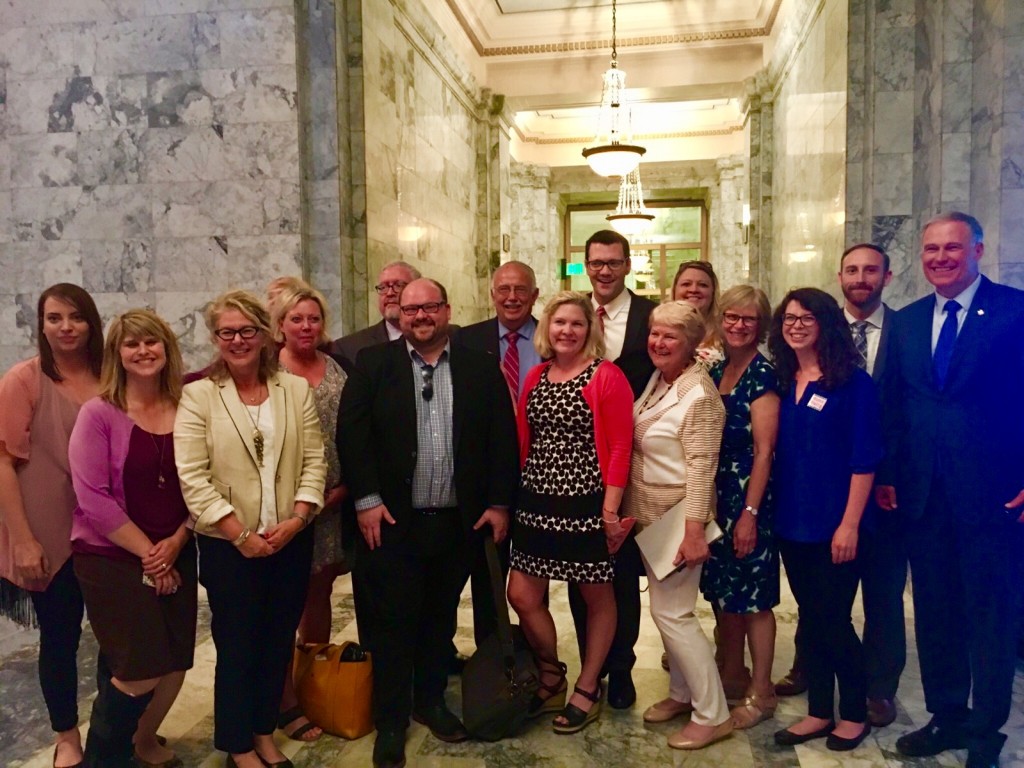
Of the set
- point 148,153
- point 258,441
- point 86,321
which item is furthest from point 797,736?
point 148,153

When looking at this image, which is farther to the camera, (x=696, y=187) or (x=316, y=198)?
(x=696, y=187)

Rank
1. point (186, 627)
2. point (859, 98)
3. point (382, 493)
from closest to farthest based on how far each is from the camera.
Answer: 1. point (186, 627)
2. point (382, 493)
3. point (859, 98)

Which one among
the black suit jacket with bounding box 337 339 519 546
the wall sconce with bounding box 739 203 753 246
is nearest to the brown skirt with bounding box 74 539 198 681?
the black suit jacket with bounding box 337 339 519 546

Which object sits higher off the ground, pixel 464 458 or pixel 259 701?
pixel 464 458

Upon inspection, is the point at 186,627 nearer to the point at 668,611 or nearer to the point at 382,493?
the point at 382,493

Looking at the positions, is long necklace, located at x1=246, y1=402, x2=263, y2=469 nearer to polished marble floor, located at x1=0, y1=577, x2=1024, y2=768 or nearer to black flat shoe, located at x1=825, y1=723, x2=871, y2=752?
polished marble floor, located at x1=0, y1=577, x2=1024, y2=768

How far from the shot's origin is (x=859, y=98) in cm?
611

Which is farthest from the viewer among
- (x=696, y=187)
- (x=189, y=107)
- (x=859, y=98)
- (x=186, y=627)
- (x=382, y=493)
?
(x=696, y=187)

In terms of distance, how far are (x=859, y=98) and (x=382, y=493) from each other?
16.9ft

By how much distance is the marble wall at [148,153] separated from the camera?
6410 millimetres

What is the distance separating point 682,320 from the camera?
10.4 feet

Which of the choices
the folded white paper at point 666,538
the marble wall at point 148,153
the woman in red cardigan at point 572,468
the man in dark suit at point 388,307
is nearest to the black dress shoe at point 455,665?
the woman in red cardigan at point 572,468

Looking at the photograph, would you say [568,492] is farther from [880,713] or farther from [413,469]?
[880,713]

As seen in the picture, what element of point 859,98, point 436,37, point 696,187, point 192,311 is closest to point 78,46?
point 192,311
